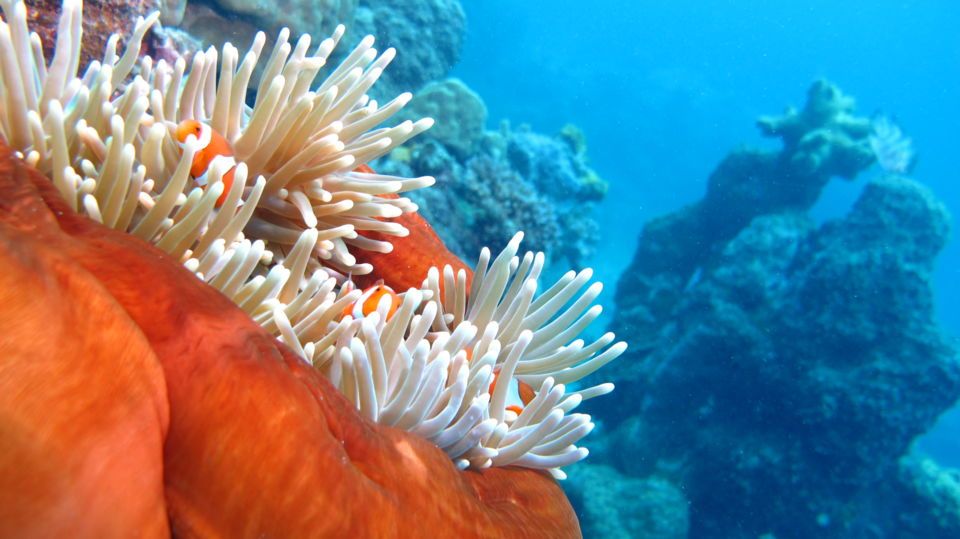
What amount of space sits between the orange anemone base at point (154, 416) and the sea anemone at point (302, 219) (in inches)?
9.3

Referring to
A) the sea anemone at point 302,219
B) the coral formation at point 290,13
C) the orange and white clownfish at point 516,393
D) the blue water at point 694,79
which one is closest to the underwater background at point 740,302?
the coral formation at point 290,13

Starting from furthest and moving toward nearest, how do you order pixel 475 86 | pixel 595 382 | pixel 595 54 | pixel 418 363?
pixel 595 54, pixel 475 86, pixel 595 382, pixel 418 363

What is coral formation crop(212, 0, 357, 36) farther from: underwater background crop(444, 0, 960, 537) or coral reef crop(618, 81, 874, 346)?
coral reef crop(618, 81, 874, 346)

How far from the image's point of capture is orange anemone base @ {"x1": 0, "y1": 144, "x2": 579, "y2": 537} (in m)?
0.80

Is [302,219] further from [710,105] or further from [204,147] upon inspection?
[710,105]

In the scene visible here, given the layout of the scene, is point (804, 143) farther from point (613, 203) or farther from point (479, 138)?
Result: point (613, 203)

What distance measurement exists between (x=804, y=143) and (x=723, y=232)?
223cm

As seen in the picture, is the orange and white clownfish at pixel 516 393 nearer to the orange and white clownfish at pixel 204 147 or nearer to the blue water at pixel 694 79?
the orange and white clownfish at pixel 204 147

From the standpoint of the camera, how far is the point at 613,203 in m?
29.8

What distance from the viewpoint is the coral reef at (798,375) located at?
7.99 m

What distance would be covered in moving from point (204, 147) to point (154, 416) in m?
0.92

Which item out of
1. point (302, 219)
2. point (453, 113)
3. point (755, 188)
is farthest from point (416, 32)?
point (302, 219)

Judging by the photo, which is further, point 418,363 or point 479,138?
point 479,138

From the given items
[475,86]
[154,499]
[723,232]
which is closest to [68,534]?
[154,499]
